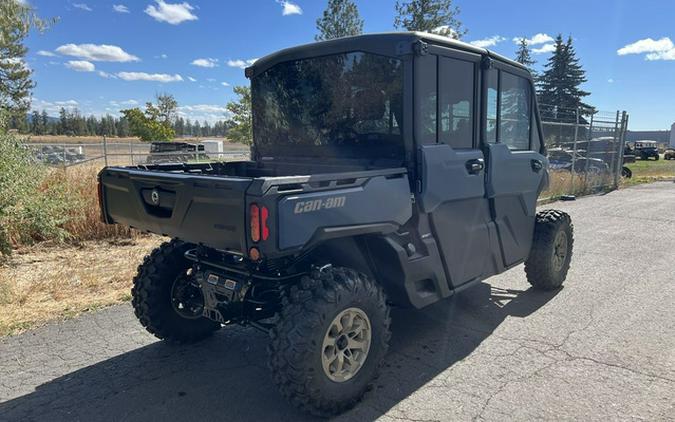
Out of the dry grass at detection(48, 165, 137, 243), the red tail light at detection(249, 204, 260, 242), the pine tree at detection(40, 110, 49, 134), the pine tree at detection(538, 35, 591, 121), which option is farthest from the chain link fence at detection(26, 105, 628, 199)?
the pine tree at detection(40, 110, 49, 134)

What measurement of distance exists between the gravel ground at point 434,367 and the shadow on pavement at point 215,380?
1 cm

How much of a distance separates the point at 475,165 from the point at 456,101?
537mm

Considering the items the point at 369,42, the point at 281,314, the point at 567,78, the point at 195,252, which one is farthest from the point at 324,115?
the point at 567,78

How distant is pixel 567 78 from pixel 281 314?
5087 cm

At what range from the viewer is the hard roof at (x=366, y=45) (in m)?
3.37

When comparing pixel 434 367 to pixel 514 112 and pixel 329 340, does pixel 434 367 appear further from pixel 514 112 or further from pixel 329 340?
pixel 514 112

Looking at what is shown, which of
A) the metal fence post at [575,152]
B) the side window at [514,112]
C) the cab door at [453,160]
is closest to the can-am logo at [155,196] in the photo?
the cab door at [453,160]

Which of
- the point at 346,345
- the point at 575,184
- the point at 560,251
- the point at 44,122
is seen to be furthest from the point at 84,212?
the point at 44,122

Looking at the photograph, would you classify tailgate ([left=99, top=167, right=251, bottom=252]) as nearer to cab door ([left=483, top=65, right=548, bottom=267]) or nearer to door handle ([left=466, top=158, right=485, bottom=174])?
door handle ([left=466, top=158, right=485, bottom=174])

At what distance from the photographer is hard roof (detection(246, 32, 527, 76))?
133 inches

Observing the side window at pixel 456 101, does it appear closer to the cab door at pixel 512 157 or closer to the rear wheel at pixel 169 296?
the cab door at pixel 512 157

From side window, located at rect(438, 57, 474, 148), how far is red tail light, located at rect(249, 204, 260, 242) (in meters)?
1.76

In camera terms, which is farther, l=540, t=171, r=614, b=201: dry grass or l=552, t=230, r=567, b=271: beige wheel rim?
l=540, t=171, r=614, b=201: dry grass

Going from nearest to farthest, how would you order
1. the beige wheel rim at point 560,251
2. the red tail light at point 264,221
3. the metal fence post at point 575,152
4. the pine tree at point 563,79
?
1. the red tail light at point 264,221
2. the beige wheel rim at point 560,251
3. the metal fence post at point 575,152
4. the pine tree at point 563,79
